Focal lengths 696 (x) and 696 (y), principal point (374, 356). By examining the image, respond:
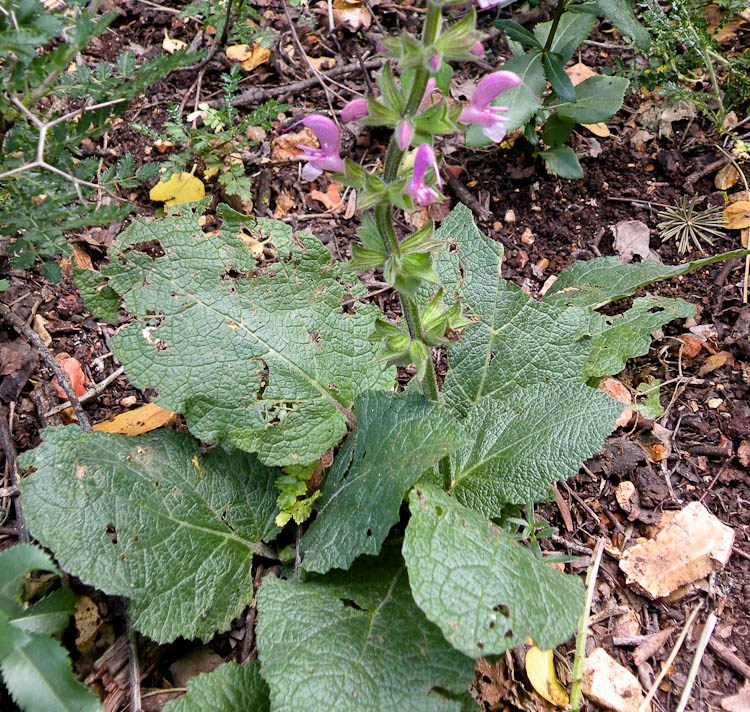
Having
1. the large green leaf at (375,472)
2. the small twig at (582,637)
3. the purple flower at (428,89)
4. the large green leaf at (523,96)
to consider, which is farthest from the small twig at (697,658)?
the large green leaf at (523,96)

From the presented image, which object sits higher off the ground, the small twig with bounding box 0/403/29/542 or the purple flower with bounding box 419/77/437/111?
the purple flower with bounding box 419/77/437/111

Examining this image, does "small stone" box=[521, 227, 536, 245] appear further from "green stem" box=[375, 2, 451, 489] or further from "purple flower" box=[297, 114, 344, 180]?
"purple flower" box=[297, 114, 344, 180]

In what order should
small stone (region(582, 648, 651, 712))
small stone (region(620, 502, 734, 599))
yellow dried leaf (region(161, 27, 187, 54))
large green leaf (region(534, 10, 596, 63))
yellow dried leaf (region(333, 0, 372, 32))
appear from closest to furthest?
1. small stone (region(582, 648, 651, 712))
2. small stone (region(620, 502, 734, 599))
3. large green leaf (region(534, 10, 596, 63))
4. yellow dried leaf (region(161, 27, 187, 54))
5. yellow dried leaf (region(333, 0, 372, 32))

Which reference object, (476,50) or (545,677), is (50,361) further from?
(545,677)

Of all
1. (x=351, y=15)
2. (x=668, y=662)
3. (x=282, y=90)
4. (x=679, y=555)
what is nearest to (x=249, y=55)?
(x=282, y=90)

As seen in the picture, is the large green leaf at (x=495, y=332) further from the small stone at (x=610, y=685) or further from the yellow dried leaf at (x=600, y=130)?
the yellow dried leaf at (x=600, y=130)

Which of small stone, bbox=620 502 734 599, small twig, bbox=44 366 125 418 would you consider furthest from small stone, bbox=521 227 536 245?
small twig, bbox=44 366 125 418
